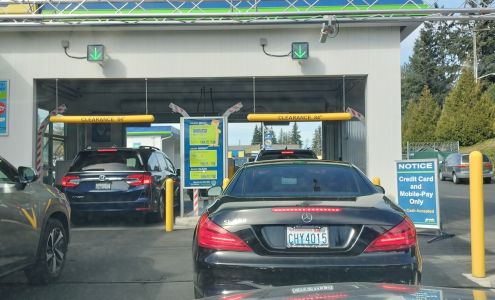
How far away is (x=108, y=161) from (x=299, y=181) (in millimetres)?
7038

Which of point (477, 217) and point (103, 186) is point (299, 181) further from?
point (103, 186)

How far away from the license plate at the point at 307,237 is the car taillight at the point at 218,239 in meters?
0.32

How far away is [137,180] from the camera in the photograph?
11289mm

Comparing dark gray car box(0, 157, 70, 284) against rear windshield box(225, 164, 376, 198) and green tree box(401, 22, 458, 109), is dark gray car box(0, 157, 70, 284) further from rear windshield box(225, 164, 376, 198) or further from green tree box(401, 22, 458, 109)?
green tree box(401, 22, 458, 109)

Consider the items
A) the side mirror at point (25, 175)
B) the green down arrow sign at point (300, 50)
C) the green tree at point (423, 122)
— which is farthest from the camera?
the green tree at point (423, 122)

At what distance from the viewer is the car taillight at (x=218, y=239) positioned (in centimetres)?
416

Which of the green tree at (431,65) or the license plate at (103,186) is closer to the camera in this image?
the license plate at (103,186)

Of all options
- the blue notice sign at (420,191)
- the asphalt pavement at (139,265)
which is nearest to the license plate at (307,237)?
the asphalt pavement at (139,265)

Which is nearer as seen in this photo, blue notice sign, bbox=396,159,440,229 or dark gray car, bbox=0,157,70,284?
dark gray car, bbox=0,157,70,284

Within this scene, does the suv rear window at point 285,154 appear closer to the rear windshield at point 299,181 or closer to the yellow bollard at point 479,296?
the rear windshield at point 299,181

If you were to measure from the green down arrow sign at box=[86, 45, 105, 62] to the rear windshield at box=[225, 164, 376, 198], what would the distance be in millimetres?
8302

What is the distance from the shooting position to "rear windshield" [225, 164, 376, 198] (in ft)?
16.4

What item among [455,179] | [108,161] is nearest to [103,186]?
[108,161]

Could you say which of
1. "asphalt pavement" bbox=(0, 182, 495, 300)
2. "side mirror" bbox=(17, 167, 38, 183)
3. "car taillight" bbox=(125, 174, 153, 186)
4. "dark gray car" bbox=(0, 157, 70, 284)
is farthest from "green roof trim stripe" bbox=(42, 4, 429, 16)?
"side mirror" bbox=(17, 167, 38, 183)
